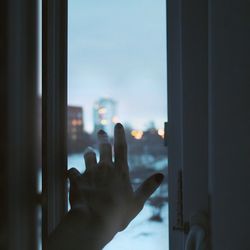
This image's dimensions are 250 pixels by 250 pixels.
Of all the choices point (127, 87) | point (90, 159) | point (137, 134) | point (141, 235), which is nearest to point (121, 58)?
point (127, 87)

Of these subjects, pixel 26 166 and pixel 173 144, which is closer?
pixel 26 166

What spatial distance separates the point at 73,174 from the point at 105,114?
8.5 inches

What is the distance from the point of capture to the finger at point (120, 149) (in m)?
0.85

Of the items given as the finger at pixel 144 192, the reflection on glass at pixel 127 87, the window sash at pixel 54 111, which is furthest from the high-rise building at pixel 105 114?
the finger at pixel 144 192

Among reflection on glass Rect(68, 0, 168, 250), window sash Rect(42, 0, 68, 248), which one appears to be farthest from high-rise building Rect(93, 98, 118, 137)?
window sash Rect(42, 0, 68, 248)

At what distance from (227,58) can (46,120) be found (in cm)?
52

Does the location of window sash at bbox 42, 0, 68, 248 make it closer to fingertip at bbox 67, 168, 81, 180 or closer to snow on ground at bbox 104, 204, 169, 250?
fingertip at bbox 67, 168, 81, 180

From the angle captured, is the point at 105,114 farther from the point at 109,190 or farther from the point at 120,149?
the point at 109,190

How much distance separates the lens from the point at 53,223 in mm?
930

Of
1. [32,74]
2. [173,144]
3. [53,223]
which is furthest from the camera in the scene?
[173,144]

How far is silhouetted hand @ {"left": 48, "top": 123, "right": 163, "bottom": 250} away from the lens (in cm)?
76

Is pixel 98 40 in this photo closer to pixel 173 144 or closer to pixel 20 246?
pixel 173 144

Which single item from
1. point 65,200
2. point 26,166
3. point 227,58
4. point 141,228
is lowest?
point 141,228

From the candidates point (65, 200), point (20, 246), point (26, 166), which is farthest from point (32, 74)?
point (65, 200)
